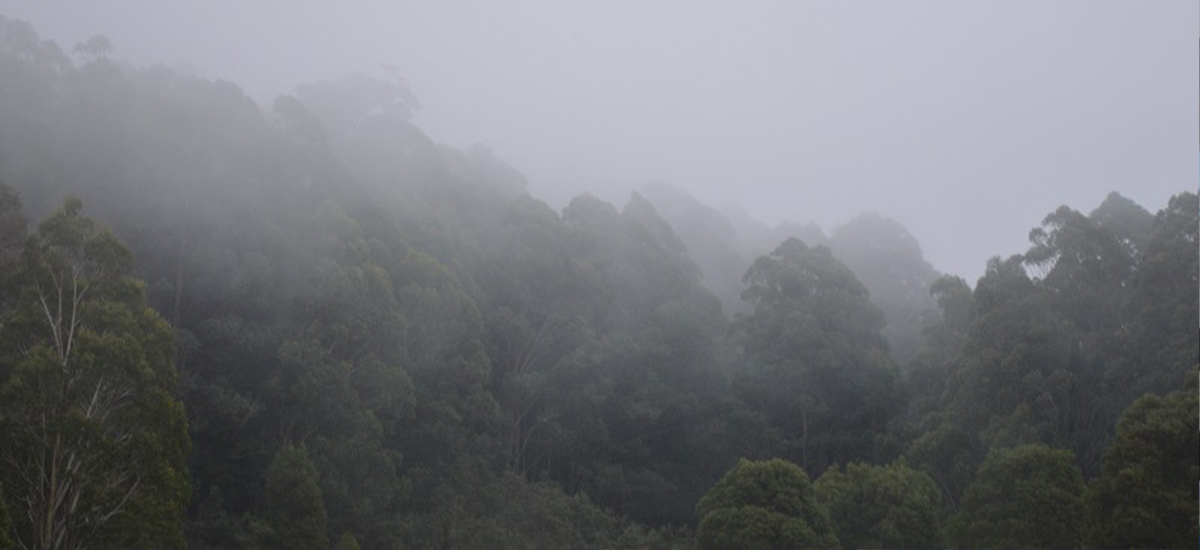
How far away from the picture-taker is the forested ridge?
1246 centimetres

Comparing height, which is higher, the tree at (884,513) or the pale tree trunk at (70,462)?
the tree at (884,513)

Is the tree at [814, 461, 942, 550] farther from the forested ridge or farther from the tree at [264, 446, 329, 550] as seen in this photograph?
the tree at [264, 446, 329, 550]

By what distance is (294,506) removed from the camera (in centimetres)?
1623

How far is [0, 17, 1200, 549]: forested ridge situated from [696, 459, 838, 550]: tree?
51mm

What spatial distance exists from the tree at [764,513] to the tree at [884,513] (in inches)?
35.2

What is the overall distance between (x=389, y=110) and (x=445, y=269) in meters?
11.4

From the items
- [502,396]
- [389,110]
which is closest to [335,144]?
[389,110]

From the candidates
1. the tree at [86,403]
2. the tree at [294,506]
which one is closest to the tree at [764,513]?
the tree at [294,506]

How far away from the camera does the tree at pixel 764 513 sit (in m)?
14.8

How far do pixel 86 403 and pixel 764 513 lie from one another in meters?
9.01

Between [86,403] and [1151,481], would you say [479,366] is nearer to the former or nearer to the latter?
[86,403]

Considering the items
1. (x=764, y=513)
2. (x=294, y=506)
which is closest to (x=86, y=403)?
(x=294, y=506)

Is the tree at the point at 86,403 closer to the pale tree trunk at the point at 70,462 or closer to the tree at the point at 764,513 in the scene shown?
the pale tree trunk at the point at 70,462

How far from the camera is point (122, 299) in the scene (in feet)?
42.5
